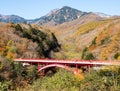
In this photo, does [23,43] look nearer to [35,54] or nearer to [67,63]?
[35,54]

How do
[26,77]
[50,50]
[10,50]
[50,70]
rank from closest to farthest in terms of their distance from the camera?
1. [26,77]
2. [50,70]
3. [10,50]
4. [50,50]

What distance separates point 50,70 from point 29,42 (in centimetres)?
3841

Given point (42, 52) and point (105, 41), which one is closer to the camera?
point (42, 52)

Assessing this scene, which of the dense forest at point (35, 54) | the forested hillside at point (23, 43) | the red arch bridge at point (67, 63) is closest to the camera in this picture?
the dense forest at point (35, 54)

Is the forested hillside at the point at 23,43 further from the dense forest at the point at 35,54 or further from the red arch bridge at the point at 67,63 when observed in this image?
the red arch bridge at the point at 67,63

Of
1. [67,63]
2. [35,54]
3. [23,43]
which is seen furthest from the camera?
[23,43]

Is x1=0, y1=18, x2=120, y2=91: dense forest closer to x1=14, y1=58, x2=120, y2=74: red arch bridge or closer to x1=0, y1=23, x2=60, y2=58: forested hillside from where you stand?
x1=0, y1=23, x2=60, y2=58: forested hillside

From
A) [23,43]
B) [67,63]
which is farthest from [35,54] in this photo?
[67,63]

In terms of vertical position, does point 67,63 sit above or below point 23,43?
below

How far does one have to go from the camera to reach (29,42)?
391ft

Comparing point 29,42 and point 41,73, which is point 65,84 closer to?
point 41,73

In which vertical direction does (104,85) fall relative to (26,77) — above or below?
above

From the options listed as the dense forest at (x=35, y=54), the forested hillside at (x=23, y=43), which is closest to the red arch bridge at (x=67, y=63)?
the dense forest at (x=35, y=54)

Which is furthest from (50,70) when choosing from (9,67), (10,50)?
(10,50)
